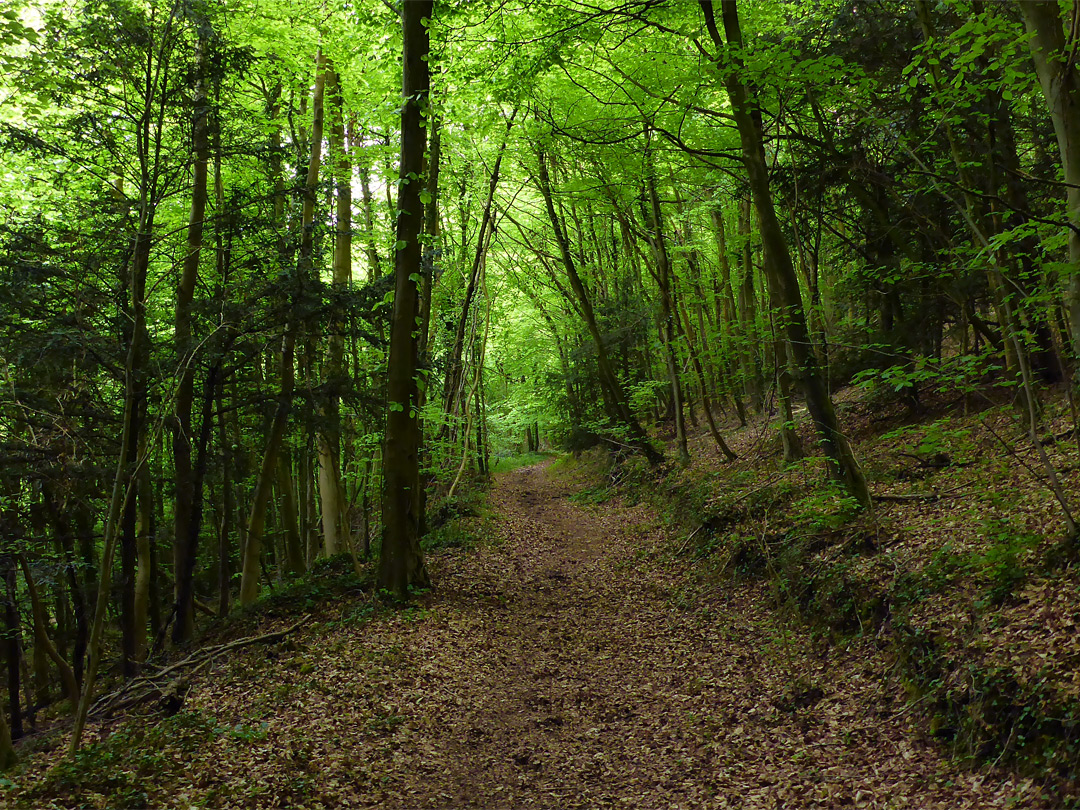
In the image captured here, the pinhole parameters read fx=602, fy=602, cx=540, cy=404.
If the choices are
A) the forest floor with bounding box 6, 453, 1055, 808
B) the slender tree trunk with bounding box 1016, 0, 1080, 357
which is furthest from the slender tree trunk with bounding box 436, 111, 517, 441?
the slender tree trunk with bounding box 1016, 0, 1080, 357

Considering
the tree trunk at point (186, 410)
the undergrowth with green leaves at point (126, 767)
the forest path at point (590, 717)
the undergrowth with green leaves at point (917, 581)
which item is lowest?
the forest path at point (590, 717)

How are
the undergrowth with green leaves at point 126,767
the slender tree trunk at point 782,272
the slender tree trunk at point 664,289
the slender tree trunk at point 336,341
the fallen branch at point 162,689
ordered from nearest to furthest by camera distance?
the undergrowth with green leaves at point 126,767 < the fallen branch at point 162,689 < the slender tree trunk at point 782,272 < the slender tree trunk at point 336,341 < the slender tree trunk at point 664,289

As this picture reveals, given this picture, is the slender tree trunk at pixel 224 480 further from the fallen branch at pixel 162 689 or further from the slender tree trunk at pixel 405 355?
the fallen branch at pixel 162 689

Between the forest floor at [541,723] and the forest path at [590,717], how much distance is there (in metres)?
0.02

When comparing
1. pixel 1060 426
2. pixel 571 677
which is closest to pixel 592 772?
pixel 571 677

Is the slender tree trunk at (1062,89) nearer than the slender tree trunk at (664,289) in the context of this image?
Yes

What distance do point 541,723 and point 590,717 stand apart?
507mm

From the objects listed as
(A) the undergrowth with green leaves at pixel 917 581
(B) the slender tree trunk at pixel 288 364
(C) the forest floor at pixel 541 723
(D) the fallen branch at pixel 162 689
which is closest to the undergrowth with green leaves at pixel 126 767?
(C) the forest floor at pixel 541 723

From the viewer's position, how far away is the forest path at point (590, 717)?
4594 millimetres

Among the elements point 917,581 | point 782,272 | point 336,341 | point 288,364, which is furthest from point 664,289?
point 917,581

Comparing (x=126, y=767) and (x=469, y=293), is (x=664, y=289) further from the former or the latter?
(x=126, y=767)

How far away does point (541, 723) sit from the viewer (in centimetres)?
612

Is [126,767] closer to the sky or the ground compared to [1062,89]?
closer to the ground

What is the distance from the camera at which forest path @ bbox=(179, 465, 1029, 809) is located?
4594mm
